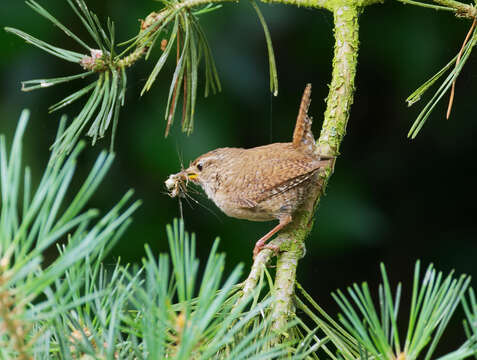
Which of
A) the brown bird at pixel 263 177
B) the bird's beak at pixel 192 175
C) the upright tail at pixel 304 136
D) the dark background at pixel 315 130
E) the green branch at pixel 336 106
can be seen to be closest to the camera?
the green branch at pixel 336 106

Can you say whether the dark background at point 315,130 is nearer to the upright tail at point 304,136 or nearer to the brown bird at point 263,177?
the brown bird at point 263,177

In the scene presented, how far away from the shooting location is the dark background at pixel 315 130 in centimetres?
278

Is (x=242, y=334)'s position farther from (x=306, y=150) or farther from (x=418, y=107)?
(x=418, y=107)

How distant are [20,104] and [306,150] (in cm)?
153

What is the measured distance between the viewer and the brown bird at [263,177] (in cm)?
185

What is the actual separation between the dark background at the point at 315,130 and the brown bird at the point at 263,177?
1.71 feet

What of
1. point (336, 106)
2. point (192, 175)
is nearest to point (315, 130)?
point (192, 175)

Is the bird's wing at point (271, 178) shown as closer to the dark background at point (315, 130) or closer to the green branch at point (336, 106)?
the green branch at point (336, 106)

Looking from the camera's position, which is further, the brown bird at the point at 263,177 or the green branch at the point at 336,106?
the brown bird at the point at 263,177

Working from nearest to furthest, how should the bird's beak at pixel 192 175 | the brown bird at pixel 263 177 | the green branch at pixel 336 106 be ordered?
the green branch at pixel 336 106 → the brown bird at pixel 263 177 → the bird's beak at pixel 192 175

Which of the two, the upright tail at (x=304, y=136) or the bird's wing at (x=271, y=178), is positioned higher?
the upright tail at (x=304, y=136)

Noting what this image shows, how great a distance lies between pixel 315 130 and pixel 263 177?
1008mm

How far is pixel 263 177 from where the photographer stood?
203 cm

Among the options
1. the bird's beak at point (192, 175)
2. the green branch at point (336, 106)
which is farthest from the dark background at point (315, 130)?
the green branch at point (336, 106)
